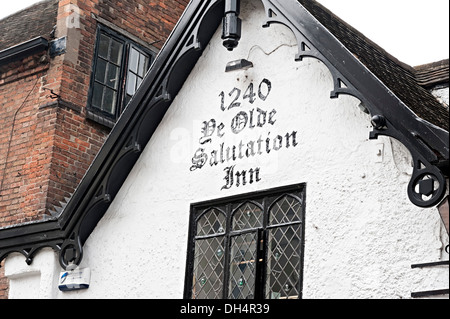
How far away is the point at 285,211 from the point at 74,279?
9.90ft

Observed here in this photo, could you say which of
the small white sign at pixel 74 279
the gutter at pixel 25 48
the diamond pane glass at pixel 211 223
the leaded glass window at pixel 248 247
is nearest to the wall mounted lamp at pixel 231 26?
the leaded glass window at pixel 248 247

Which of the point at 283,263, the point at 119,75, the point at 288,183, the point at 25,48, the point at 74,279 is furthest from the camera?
the point at 119,75

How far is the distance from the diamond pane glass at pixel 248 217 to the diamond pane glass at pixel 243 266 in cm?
12

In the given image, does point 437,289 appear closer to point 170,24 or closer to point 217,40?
point 217,40

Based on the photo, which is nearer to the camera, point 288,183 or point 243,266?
point 288,183

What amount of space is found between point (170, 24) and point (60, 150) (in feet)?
11.6

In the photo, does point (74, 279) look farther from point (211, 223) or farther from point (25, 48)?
point (25, 48)

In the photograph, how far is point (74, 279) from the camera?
1072 cm

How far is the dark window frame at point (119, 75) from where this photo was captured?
42.3 ft

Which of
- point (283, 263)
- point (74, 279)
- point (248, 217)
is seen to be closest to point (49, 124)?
point (74, 279)

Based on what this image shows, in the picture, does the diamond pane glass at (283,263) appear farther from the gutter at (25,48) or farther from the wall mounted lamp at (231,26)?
the gutter at (25,48)

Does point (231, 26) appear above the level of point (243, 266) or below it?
above

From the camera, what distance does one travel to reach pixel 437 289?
7855 millimetres
